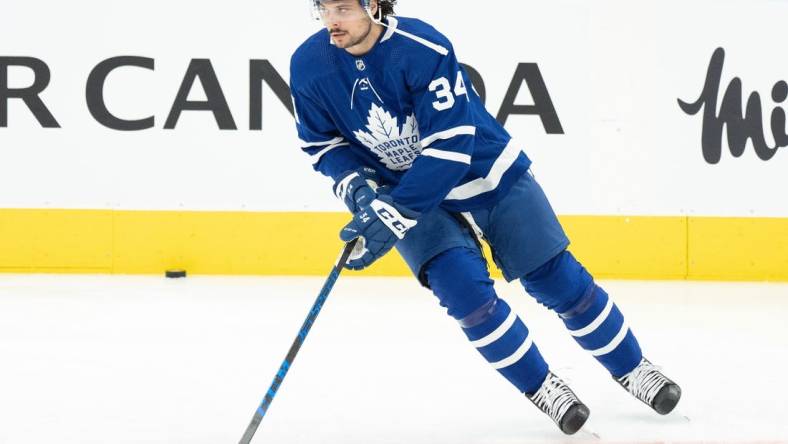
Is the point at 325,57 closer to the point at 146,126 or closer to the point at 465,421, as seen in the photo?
the point at 465,421

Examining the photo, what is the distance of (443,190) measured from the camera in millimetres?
2260

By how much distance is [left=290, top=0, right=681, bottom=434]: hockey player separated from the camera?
7.36ft

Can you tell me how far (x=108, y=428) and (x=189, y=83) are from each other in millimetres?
2865

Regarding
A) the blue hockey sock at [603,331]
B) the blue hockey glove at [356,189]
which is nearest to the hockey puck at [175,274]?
the blue hockey glove at [356,189]

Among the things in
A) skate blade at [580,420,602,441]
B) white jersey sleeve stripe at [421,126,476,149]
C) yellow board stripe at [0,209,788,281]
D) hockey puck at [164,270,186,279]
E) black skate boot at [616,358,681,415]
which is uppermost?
white jersey sleeve stripe at [421,126,476,149]

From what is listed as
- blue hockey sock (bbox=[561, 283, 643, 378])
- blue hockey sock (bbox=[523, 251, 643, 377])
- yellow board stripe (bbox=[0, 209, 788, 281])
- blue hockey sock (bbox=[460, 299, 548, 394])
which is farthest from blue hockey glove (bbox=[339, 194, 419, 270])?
yellow board stripe (bbox=[0, 209, 788, 281])

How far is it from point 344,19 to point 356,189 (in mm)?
380

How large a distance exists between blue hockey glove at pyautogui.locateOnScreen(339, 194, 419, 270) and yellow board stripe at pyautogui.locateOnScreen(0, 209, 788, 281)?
2.84 m

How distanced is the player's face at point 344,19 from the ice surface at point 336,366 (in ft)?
2.84

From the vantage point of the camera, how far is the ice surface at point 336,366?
2.49 metres

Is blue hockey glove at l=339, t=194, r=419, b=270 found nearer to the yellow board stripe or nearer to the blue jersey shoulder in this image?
the blue jersey shoulder

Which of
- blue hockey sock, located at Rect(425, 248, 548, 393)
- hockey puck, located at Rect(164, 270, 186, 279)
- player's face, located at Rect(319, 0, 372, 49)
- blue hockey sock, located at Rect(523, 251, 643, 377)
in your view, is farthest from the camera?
hockey puck, located at Rect(164, 270, 186, 279)

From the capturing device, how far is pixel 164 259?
513 centimetres

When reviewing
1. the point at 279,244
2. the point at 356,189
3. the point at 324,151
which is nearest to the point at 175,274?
the point at 279,244
